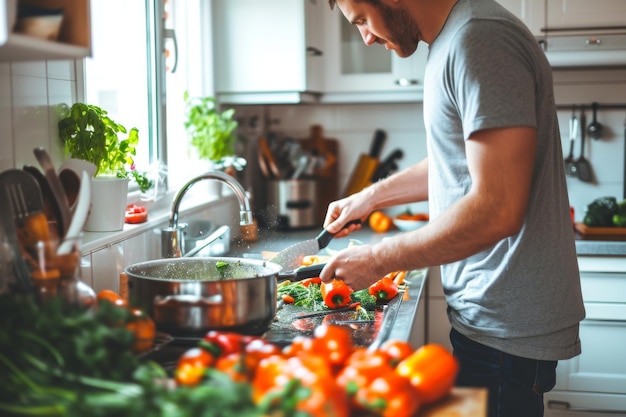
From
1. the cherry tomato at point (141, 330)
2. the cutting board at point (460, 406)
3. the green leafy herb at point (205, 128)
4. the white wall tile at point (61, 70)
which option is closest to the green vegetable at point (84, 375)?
the cherry tomato at point (141, 330)

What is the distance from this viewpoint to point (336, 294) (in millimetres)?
1800

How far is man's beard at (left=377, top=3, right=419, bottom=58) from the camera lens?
1.69 metres

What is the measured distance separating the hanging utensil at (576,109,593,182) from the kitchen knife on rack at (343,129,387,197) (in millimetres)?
828

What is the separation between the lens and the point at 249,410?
2.90 feet

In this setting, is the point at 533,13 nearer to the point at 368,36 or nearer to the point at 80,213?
Answer: the point at 368,36

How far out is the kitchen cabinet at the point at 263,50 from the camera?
2.98 m

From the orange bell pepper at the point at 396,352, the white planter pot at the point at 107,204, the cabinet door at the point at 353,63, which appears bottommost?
the orange bell pepper at the point at 396,352

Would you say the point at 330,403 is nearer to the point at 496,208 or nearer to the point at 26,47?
the point at 496,208

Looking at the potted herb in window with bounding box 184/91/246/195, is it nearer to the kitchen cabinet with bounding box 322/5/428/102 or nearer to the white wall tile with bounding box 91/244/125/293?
the kitchen cabinet with bounding box 322/5/428/102

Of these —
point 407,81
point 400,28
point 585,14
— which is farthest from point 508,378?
point 585,14

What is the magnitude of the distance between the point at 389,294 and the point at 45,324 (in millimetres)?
962

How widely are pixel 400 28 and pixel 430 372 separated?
2.94 feet

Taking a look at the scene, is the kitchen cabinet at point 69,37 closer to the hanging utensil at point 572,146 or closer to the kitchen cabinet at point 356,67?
the kitchen cabinet at point 356,67

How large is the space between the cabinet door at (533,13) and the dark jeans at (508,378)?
1.74m
